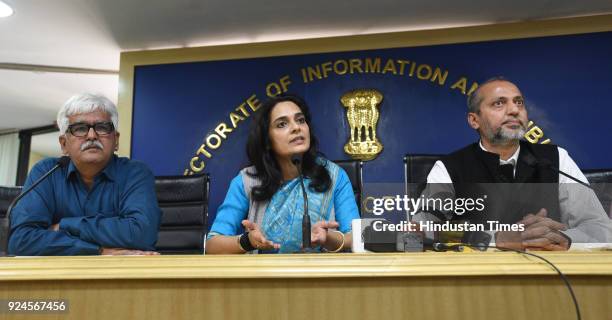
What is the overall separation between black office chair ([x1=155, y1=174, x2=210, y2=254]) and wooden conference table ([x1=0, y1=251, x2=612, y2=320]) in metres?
1.78

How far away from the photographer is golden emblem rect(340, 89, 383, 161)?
3605 mm

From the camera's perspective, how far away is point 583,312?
73 centimetres

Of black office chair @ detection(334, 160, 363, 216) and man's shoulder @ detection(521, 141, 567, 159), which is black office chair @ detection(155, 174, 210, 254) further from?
man's shoulder @ detection(521, 141, 567, 159)

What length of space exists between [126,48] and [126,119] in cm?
60

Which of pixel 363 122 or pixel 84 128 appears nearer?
pixel 84 128

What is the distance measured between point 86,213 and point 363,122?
89.4 inches

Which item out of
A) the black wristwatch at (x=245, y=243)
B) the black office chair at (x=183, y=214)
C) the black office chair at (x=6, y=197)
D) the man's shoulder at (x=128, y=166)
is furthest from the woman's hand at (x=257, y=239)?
the black office chair at (x=6, y=197)

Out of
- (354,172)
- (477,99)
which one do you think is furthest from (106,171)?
(477,99)

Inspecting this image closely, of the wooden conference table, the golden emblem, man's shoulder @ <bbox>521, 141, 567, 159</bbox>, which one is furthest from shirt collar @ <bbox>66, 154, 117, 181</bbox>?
the golden emblem

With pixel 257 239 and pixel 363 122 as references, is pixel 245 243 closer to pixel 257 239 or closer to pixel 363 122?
pixel 257 239

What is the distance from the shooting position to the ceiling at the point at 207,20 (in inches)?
129

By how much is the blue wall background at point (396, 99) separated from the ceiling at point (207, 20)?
0.19 m

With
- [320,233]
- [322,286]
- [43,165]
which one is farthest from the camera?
[43,165]

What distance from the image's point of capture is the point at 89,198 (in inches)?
71.4
